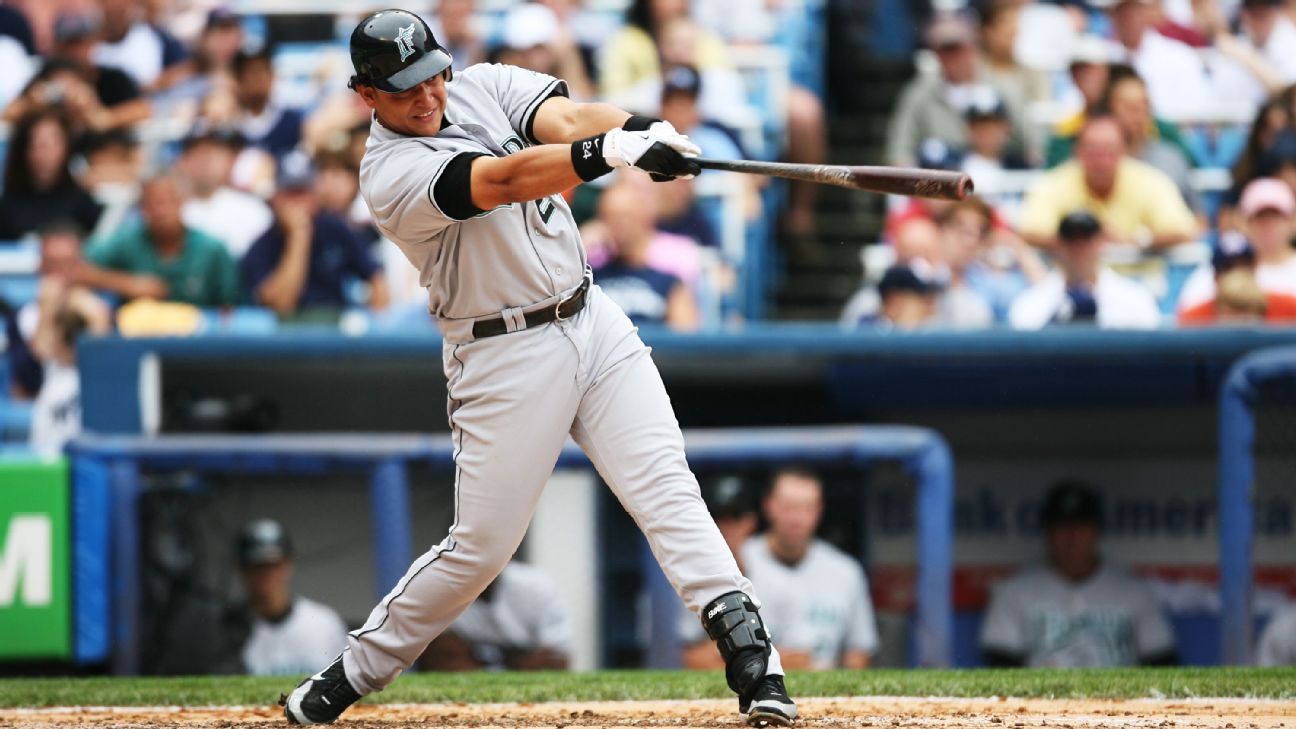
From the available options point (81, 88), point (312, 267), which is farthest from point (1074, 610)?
point (81, 88)

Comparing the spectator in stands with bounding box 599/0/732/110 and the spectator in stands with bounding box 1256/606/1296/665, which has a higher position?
the spectator in stands with bounding box 599/0/732/110

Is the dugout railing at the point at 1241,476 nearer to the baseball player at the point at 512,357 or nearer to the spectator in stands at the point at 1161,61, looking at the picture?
the spectator in stands at the point at 1161,61

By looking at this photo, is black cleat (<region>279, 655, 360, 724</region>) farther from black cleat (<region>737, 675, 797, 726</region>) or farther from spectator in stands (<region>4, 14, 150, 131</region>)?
spectator in stands (<region>4, 14, 150, 131</region>)

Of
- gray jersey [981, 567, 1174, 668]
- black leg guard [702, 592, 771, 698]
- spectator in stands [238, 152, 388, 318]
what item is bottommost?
gray jersey [981, 567, 1174, 668]

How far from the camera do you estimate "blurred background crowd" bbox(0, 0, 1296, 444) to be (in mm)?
7188

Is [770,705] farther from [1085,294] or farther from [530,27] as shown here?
[530,27]

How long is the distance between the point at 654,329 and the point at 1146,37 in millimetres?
3588

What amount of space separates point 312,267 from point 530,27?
5.98 feet

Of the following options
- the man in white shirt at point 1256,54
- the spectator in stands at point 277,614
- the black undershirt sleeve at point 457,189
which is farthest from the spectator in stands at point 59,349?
the man in white shirt at point 1256,54

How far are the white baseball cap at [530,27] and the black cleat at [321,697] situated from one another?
4.86 meters

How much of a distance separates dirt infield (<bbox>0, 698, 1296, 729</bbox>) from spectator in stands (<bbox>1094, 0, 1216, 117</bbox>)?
4931 mm

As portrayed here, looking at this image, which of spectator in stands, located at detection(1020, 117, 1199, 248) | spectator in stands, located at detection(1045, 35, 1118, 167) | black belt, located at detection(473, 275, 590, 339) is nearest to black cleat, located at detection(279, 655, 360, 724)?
black belt, located at detection(473, 275, 590, 339)

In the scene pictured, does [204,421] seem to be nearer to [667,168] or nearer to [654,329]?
[654,329]

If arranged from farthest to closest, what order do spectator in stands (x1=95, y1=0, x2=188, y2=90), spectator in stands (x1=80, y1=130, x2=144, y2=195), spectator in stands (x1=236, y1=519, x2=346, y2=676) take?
spectator in stands (x1=95, y1=0, x2=188, y2=90) < spectator in stands (x1=80, y1=130, x2=144, y2=195) < spectator in stands (x1=236, y1=519, x2=346, y2=676)
